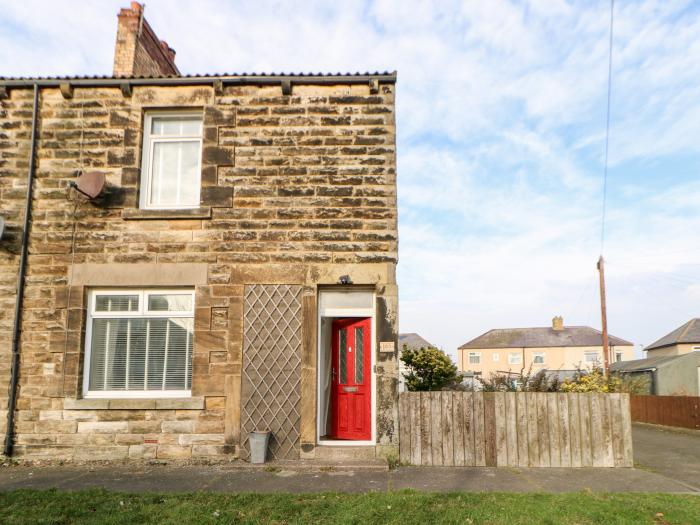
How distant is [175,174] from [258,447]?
470cm

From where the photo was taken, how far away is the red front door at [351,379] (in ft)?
29.9

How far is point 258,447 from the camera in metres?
8.18

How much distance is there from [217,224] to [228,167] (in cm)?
98

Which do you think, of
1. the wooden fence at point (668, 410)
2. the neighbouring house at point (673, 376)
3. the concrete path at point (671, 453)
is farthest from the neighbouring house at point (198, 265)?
the neighbouring house at point (673, 376)

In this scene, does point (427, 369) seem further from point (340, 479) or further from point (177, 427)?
point (177, 427)

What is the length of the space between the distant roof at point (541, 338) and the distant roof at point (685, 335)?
863 centimetres

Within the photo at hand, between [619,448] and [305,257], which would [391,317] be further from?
[619,448]

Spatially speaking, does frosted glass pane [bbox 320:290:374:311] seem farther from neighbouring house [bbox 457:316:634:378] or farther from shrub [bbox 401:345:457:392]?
neighbouring house [bbox 457:316:634:378]

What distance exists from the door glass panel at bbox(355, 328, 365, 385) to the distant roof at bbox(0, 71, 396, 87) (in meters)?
4.20

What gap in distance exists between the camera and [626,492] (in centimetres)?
676

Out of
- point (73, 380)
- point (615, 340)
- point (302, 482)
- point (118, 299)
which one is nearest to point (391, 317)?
point (302, 482)

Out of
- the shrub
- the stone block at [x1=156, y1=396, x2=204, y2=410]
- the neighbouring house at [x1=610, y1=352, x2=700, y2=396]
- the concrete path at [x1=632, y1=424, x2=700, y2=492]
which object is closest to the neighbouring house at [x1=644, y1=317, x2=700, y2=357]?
the neighbouring house at [x1=610, y1=352, x2=700, y2=396]

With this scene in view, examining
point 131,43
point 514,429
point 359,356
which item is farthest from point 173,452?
point 131,43

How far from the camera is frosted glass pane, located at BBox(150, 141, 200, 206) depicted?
9359 millimetres
